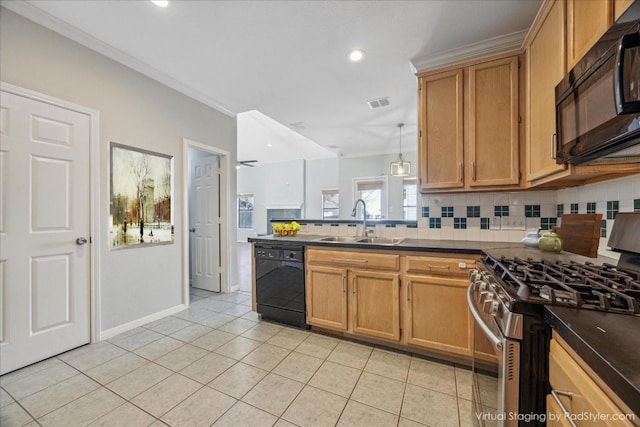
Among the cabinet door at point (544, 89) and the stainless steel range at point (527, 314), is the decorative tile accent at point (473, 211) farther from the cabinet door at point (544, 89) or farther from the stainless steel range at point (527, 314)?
the stainless steel range at point (527, 314)

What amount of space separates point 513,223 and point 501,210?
146 millimetres

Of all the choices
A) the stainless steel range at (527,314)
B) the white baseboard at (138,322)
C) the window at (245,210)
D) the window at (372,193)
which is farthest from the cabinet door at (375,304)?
the window at (245,210)

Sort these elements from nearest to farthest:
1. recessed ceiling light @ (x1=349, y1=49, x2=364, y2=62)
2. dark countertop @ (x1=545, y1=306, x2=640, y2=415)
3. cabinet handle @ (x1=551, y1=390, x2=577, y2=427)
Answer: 1. dark countertop @ (x1=545, y1=306, x2=640, y2=415)
2. cabinet handle @ (x1=551, y1=390, x2=577, y2=427)
3. recessed ceiling light @ (x1=349, y1=49, x2=364, y2=62)

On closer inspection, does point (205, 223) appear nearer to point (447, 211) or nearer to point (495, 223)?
point (447, 211)

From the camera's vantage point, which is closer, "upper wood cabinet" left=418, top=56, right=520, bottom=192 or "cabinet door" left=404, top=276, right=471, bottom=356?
"cabinet door" left=404, top=276, right=471, bottom=356

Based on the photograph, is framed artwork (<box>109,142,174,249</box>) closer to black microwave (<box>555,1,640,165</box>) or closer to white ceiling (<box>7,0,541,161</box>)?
white ceiling (<box>7,0,541,161</box>)

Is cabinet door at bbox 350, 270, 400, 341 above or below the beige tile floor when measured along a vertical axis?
above

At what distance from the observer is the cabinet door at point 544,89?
1.47 m

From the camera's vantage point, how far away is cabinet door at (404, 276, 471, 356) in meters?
1.85

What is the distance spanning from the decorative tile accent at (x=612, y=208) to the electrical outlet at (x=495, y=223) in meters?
0.79

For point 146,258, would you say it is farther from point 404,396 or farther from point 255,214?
point 255,214

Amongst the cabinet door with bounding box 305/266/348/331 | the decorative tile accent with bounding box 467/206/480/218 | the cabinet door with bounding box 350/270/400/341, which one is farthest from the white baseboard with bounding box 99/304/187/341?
the decorative tile accent with bounding box 467/206/480/218

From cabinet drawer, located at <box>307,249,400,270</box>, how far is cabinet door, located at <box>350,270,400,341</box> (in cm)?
7

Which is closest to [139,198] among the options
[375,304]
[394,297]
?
[375,304]
